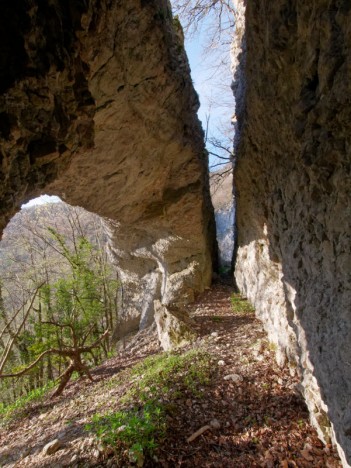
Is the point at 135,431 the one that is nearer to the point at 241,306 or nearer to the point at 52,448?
the point at 52,448

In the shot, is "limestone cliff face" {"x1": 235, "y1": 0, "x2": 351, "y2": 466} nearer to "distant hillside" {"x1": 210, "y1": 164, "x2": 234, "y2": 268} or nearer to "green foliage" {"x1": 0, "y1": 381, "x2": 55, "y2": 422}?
"green foliage" {"x1": 0, "y1": 381, "x2": 55, "y2": 422}

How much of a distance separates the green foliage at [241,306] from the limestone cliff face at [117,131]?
1633 millimetres

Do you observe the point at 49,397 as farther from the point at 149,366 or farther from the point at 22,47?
the point at 22,47

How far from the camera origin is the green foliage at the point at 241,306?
7575 mm

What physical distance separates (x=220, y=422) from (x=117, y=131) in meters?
5.22

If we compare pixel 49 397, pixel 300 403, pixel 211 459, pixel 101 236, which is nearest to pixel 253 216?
pixel 300 403

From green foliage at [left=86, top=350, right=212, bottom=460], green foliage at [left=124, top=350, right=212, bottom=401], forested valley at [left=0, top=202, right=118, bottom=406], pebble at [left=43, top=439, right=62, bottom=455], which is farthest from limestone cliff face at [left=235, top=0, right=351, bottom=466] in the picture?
forested valley at [left=0, top=202, right=118, bottom=406]

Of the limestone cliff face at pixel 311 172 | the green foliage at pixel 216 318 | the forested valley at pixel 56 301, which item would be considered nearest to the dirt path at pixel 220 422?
the limestone cliff face at pixel 311 172

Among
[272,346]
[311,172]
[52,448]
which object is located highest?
[311,172]

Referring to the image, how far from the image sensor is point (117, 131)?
5719mm

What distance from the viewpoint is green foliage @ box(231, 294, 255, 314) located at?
7.57 meters

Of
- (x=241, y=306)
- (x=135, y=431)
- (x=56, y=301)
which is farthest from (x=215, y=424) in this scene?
(x=56, y=301)

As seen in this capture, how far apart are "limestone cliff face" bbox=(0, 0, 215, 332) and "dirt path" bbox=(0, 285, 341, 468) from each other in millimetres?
3189

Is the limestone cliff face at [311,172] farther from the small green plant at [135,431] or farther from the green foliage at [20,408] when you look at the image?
the green foliage at [20,408]
